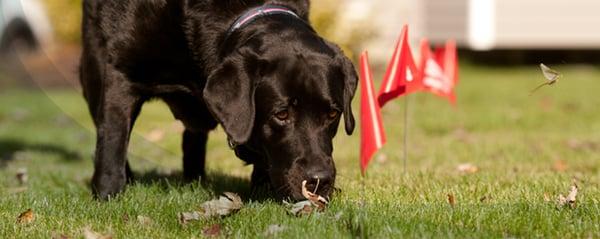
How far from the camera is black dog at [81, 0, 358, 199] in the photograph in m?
3.92

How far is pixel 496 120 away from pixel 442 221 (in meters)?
5.97

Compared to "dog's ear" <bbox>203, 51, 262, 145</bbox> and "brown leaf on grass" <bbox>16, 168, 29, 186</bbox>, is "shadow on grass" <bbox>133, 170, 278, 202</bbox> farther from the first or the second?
"brown leaf on grass" <bbox>16, 168, 29, 186</bbox>

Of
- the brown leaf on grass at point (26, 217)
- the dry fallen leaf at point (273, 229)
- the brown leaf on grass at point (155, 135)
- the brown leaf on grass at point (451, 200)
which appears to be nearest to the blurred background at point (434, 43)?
the brown leaf on grass at point (155, 135)

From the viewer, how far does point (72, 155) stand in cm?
769

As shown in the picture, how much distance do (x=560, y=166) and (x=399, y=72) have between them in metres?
1.70

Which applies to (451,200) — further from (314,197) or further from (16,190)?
(16,190)

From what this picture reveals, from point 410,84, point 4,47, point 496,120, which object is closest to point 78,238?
point 410,84

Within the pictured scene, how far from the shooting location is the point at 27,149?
7.84m

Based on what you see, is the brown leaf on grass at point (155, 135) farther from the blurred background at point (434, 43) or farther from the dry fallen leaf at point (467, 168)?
the dry fallen leaf at point (467, 168)

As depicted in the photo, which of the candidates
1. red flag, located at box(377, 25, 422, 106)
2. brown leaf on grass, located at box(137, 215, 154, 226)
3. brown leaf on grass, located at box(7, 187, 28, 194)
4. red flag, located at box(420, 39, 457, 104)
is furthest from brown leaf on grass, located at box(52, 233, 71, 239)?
red flag, located at box(420, 39, 457, 104)

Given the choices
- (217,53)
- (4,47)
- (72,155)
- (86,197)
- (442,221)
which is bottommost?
(4,47)

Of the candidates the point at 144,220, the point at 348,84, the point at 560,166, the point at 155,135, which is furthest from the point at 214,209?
the point at 155,135

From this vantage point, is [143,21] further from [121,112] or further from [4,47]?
[4,47]

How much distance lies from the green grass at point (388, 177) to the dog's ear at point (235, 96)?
36 cm
